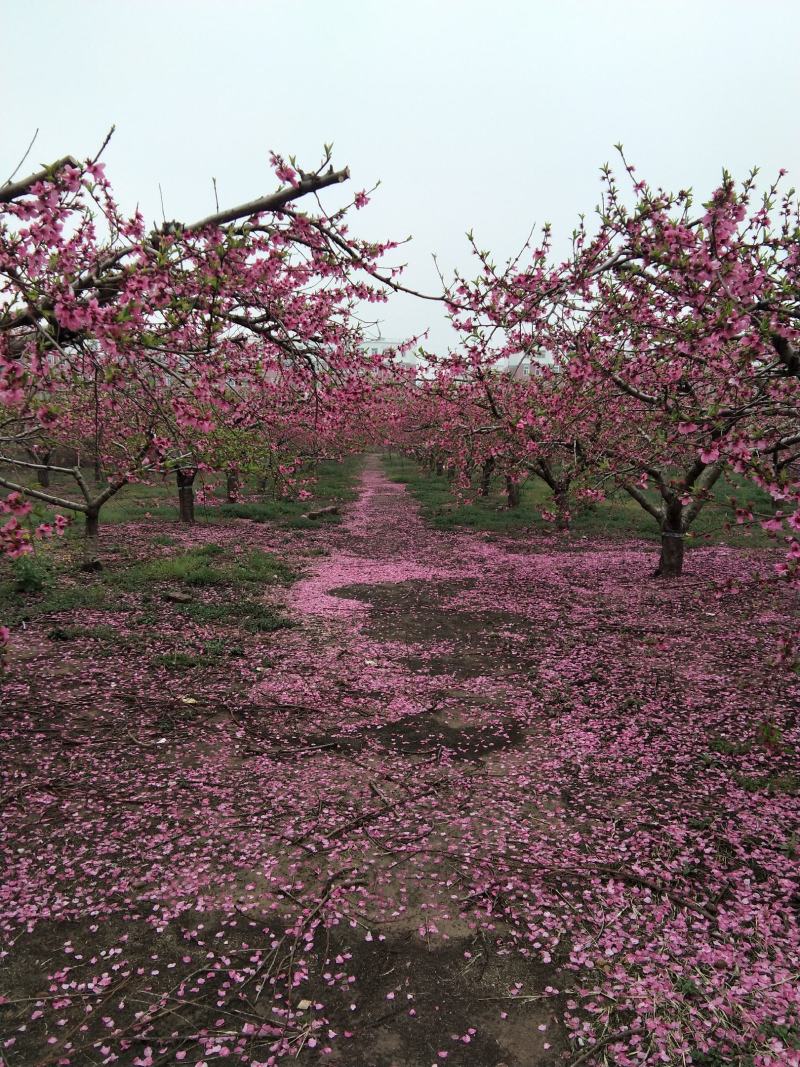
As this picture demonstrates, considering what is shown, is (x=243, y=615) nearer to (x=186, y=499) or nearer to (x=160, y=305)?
(x=160, y=305)

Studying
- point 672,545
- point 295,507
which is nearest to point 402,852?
point 672,545

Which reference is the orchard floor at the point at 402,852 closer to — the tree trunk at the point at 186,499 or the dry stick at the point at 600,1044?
the dry stick at the point at 600,1044

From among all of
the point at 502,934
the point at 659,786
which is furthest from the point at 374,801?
the point at 659,786

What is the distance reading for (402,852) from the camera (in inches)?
209

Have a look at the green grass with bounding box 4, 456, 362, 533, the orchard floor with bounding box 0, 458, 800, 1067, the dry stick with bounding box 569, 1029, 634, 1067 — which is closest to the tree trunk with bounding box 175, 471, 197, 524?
the green grass with bounding box 4, 456, 362, 533

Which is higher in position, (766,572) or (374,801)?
(766,572)

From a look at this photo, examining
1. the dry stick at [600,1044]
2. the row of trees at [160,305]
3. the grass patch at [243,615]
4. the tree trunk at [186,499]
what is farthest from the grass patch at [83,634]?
the tree trunk at [186,499]

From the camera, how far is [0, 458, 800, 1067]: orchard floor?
3.60m

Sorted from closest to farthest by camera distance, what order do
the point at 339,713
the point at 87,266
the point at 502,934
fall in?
the point at 502,934 < the point at 87,266 < the point at 339,713

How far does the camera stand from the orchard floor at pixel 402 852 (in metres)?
3.60

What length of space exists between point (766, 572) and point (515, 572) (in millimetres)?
6287

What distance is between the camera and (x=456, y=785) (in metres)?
6.43

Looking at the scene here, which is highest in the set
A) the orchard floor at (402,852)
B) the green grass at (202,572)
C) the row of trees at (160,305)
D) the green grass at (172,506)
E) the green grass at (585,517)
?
the row of trees at (160,305)

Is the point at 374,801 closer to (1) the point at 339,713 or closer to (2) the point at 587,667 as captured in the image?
(1) the point at 339,713
